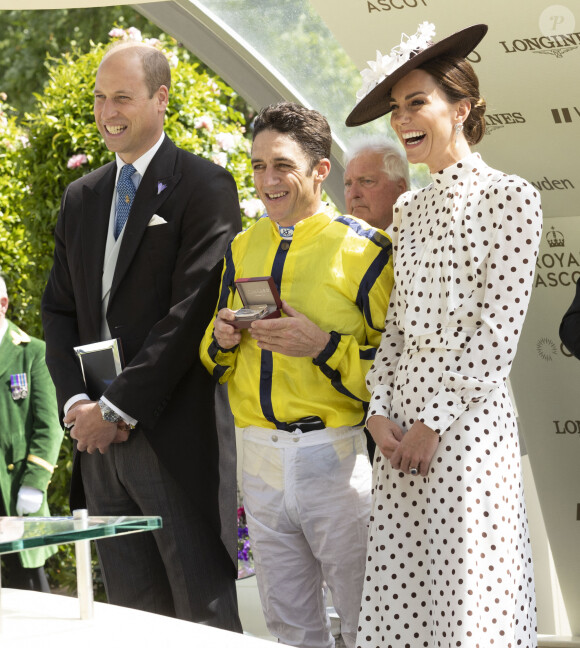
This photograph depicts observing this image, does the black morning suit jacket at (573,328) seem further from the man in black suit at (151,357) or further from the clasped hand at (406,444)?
the man in black suit at (151,357)

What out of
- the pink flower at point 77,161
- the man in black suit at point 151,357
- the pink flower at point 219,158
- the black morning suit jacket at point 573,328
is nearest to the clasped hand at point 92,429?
the man in black suit at point 151,357

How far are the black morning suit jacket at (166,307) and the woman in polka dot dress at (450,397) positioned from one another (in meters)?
0.75

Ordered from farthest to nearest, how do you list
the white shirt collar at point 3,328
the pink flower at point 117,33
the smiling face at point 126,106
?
the pink flower at point 117,33 < the white shirt collar at point 3,328 < the smiling face at point 126,106

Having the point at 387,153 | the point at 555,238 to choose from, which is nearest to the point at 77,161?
the point at 387,153

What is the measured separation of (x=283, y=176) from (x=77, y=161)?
367 centimetres

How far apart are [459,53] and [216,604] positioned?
1.98 meters

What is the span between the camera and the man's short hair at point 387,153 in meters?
4.12

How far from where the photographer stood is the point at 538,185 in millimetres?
4387

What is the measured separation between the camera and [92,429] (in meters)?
3.53

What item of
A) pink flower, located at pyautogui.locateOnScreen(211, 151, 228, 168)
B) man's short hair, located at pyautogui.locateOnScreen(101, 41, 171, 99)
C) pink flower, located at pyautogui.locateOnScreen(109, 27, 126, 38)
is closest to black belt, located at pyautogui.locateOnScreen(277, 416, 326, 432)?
man's short hair, located at pyautogui.locateOnScreen(101, 41, 171, 99)

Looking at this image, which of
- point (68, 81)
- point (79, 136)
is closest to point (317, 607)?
point (79, 136)

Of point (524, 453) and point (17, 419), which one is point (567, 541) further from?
point (17, 419)

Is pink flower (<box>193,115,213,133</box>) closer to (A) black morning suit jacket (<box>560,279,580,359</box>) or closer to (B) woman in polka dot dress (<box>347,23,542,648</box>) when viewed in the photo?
(A) black morning suit jacket (<box>560,279,580,359</box>)

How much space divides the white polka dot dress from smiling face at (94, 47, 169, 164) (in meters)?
1.21
